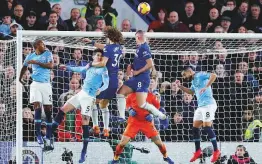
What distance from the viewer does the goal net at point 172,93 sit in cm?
2105

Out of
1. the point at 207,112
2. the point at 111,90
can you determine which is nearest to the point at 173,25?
the point at 207,112

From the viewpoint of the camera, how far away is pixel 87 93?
20562 millimetres

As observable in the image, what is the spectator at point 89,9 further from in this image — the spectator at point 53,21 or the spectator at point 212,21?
the spectator at point 212,21

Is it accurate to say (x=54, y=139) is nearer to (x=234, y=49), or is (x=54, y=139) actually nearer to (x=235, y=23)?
(x=234, y=49)

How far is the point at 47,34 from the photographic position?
2020 centimetres

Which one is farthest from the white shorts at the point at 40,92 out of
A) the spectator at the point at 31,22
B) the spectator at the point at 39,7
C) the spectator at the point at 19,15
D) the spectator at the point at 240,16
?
the spectator at the point at 240,16

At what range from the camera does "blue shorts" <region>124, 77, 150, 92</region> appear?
66.8 feet

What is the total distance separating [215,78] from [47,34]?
10.1 feet

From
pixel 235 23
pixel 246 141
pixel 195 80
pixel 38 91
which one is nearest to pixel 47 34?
pixel 38 91

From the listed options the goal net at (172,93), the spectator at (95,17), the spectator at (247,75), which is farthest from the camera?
the spectator at (95,17)

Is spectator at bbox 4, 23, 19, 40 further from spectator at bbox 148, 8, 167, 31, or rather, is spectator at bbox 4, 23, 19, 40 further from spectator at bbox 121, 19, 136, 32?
spectator at bbox 148, 8, 167, 31

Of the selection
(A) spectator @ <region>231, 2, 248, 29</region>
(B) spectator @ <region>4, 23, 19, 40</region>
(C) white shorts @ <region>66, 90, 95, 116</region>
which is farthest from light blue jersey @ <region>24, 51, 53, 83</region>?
(A) spectator @ <region>231, 2, 248, 29</region>

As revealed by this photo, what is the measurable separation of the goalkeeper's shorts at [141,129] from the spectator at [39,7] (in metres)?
3.98

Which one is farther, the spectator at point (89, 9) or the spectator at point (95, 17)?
the spectator at point (89, 9)
